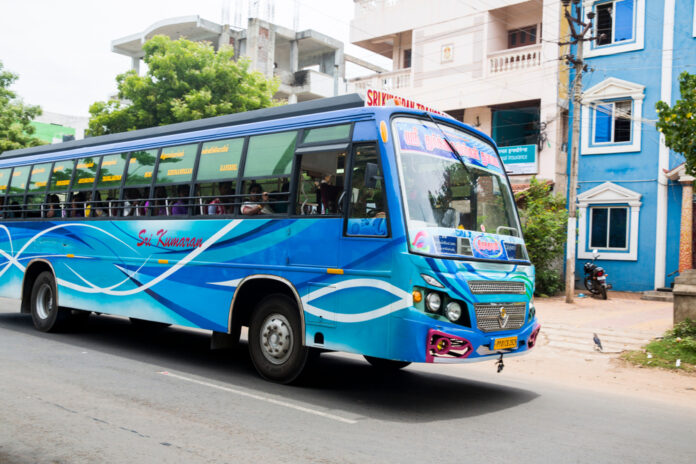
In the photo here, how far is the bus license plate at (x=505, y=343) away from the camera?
247 inches

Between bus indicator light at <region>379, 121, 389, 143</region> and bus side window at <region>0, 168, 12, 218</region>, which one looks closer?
bus indicator light at <region>379, 121, 389, 143</region>

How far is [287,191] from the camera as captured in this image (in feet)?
23.4

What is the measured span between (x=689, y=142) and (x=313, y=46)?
29.9 m

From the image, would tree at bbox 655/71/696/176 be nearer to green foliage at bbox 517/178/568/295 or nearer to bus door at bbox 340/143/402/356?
bus door at bbox 340/143/402/356

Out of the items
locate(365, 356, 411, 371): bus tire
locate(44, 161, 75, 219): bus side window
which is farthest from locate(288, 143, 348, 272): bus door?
locate(44, 161, 75, 219): bus side window

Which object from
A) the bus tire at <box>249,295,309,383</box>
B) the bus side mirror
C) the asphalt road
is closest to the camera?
the asphalt road

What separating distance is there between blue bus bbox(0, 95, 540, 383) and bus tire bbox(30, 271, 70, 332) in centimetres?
86

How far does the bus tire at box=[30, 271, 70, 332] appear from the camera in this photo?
10.5 meters

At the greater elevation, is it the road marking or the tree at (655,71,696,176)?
the tree at (655,71,696,176)

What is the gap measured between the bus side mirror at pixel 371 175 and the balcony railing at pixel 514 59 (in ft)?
52.7

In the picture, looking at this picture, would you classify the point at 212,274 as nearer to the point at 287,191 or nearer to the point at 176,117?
the point at 287,191

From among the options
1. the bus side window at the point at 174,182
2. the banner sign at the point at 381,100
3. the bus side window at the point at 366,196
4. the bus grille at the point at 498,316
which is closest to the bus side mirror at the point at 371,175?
the bus side window at the point at 366,196

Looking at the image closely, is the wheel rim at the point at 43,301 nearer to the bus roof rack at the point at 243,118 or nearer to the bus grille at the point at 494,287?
the bus roof rack at the point at 243,118

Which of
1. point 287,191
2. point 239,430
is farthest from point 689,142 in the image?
point 239,430
